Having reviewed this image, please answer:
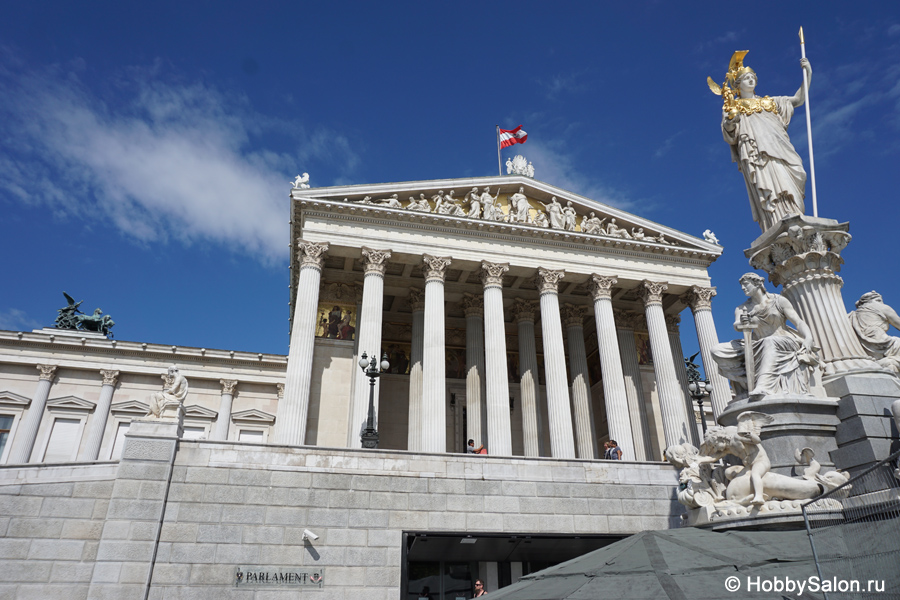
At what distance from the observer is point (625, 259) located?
31.4m

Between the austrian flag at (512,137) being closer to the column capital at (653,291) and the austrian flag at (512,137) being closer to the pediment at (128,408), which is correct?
the column capital at (653,291)

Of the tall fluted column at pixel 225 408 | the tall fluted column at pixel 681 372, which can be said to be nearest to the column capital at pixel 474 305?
the tall fluted column at pixel 681 372

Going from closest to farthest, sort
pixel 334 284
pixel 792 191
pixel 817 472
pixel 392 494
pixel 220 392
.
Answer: pixel 817 472 → pixel 792 191 → pixel 392 494 → pixel 334 284 → pixel 220 392

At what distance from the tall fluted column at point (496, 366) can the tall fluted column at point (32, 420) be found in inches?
1118

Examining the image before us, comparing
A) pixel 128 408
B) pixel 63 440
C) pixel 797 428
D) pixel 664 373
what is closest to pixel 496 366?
pixel 664 373

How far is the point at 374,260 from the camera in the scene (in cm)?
2795

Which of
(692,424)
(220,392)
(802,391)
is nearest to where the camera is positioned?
(802,391)

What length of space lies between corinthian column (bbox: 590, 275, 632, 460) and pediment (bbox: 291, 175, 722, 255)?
251 cm

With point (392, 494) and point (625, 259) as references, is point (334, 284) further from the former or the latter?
point (392, 494)

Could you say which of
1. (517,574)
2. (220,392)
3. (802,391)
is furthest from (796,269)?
(220,392)

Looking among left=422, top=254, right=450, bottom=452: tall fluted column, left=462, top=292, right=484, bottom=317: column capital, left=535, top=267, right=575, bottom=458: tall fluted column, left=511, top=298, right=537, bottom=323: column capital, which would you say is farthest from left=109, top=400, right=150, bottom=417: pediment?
left=535, top=267, right=575, bottom=458: tall fluted column

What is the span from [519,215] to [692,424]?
1380 centimetres

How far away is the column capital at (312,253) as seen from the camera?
2734 centimetres

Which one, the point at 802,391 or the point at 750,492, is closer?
the point at 750,492
